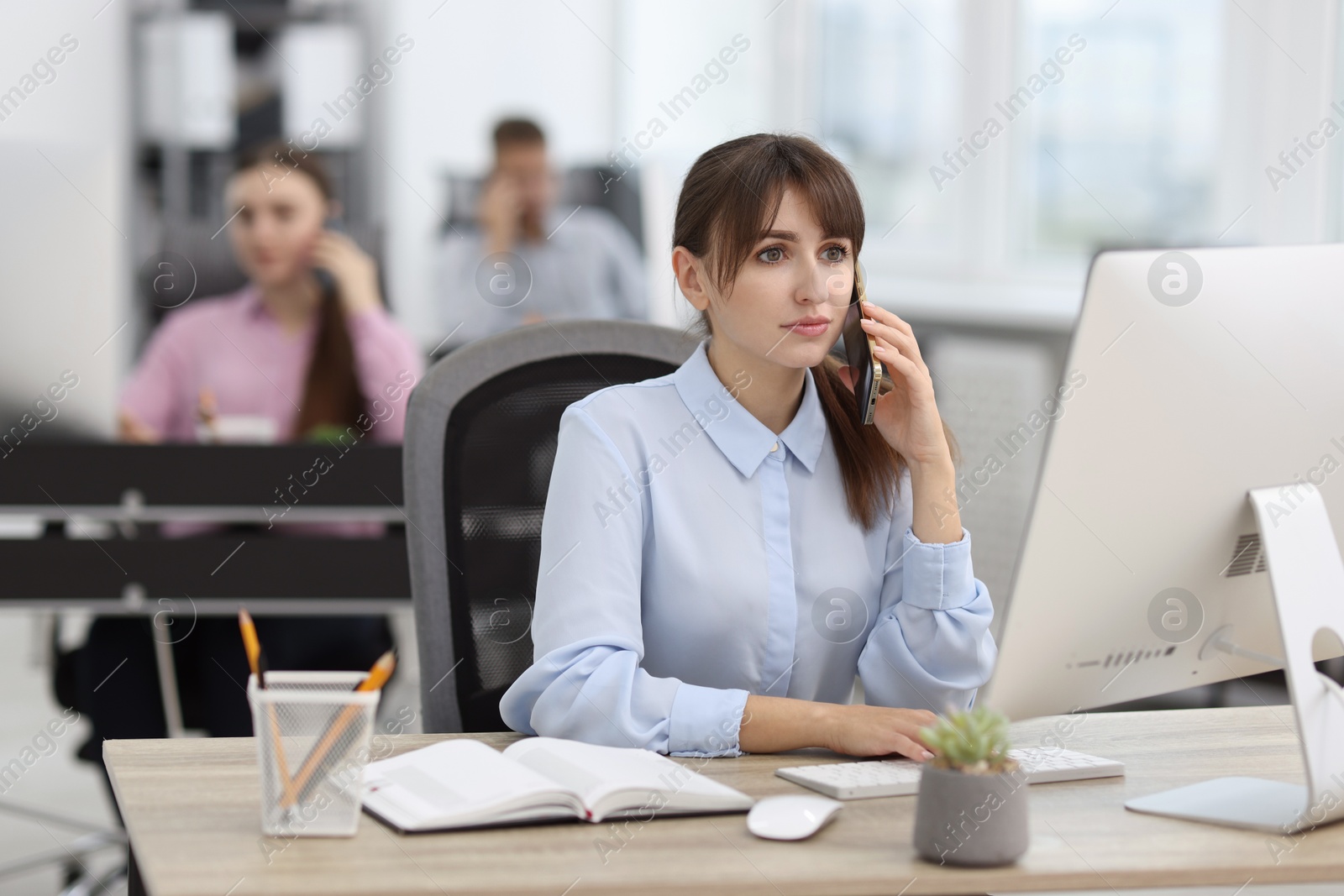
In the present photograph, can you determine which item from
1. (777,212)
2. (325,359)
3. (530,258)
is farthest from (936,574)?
(530,258)

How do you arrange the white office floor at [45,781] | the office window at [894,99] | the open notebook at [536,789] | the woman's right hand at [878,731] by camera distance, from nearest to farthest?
the open notebook at [536,789]
the woman's right hand at [878,731]
the white office floor at [45,781]
the office window at [894,99]

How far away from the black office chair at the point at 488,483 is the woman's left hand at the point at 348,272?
1.61 m

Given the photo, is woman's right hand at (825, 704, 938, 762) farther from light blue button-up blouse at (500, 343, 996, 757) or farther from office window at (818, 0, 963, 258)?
office window at (818, 0, 963, 258)

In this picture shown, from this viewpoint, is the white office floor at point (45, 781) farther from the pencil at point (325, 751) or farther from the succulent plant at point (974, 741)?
the pencil at point (325, 751)

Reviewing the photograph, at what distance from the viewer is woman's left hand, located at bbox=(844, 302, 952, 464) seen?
135 cm

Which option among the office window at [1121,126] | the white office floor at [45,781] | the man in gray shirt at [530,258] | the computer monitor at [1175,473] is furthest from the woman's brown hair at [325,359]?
the office window at [1121,126]

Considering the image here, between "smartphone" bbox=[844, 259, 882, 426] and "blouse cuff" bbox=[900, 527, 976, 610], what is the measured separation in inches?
5.3

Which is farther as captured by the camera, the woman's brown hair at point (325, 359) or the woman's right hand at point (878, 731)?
the woman's brown hair at point (325, 359)

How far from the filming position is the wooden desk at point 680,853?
3.15 feet

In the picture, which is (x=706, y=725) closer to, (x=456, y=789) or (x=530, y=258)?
(x=456, y=789)

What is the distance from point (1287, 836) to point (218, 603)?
5.94 feet

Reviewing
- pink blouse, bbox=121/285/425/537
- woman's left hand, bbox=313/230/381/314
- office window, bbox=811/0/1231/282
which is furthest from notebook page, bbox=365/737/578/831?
office window, bbox=811/0/1231/282

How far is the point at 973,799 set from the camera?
0.99 metres

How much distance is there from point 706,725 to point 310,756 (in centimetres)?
37
